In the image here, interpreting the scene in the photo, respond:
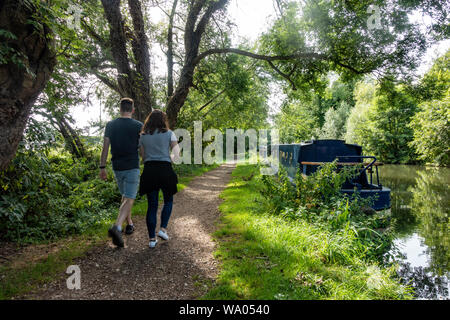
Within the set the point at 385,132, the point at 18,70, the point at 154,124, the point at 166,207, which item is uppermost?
the point at 385,132

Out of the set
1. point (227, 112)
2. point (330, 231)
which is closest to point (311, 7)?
point (330, 231)

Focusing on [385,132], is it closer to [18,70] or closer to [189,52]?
[189,52]

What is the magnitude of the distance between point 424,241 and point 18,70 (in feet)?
27.1

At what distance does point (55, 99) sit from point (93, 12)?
171 centimetres

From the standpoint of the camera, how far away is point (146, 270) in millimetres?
3064

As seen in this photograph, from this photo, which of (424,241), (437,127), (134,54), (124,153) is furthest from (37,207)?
(437,127)

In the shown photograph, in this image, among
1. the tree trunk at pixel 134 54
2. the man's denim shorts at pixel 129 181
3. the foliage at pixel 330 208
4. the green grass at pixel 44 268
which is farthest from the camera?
the tree trunk at pixel 134 54

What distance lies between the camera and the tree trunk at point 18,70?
105 inches

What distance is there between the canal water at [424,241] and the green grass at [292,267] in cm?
93

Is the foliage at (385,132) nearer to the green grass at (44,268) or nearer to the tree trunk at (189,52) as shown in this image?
the tree trunk at (189,52)

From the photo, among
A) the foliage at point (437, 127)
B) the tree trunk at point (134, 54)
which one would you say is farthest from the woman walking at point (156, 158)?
the foliage at point (437, 127)

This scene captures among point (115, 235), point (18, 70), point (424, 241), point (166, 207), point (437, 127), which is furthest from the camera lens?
point (437, 127)

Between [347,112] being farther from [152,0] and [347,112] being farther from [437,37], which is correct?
[152,0]

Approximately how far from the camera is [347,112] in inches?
1583
